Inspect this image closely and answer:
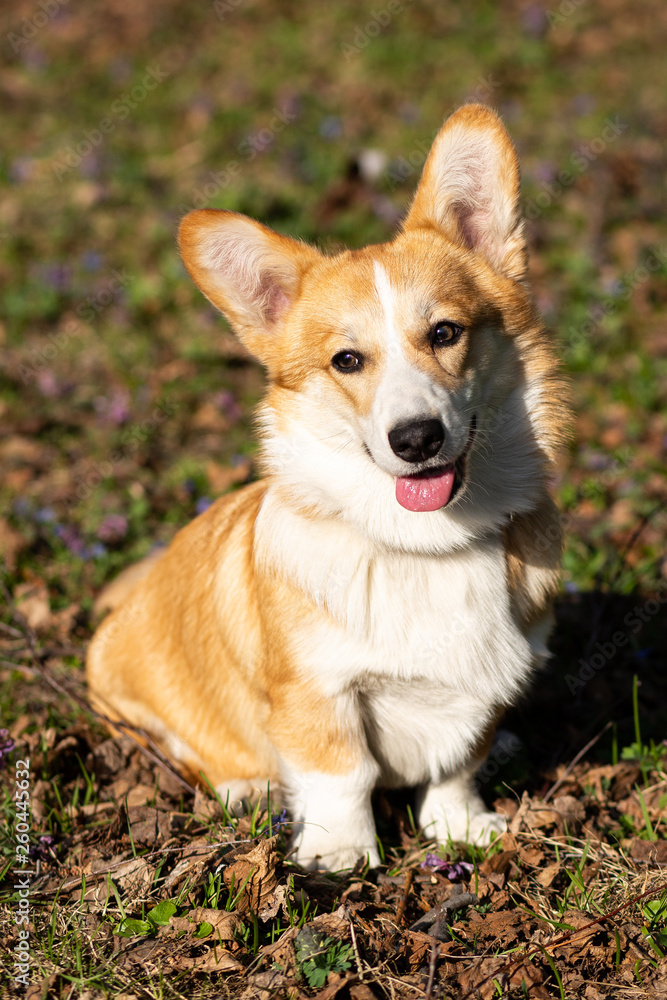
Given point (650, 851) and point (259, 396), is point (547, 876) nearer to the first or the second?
point (650, 851)

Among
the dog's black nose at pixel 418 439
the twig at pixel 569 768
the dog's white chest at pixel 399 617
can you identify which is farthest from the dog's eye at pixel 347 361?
the twig at pixel 569 768

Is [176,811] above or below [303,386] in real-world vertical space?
below

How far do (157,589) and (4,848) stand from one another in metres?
1.07

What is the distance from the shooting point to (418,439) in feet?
7.34

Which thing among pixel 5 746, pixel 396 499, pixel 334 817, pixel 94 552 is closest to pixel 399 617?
pixel 396 499

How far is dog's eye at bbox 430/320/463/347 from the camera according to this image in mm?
2512

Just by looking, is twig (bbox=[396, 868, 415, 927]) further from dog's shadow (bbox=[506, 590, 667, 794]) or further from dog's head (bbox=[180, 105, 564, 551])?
dog's head (bbox=[180, 105, 564, 551])

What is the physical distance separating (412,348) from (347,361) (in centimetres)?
23

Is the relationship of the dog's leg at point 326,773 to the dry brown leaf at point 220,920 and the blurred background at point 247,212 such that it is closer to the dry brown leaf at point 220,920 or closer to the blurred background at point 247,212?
the dry brown leaf at point 220,920

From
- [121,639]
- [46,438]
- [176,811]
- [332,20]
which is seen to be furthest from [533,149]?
[176,811]

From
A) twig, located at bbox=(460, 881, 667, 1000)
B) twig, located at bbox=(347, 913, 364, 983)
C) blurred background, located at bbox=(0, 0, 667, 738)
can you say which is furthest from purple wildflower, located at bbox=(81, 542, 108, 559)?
twig, located at bbox=(460, 881, 667, 1000)

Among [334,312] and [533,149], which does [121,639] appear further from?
[533,149]

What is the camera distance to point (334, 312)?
2574mm

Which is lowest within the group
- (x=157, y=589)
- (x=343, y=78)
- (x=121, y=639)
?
(x=121, y=639)
